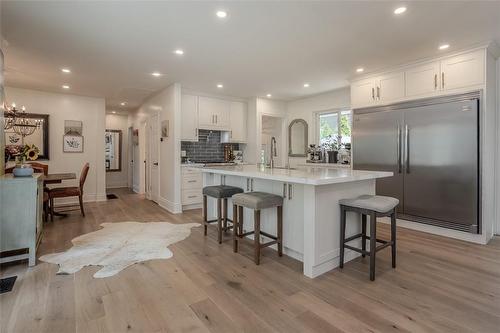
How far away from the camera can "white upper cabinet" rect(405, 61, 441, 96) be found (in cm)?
360

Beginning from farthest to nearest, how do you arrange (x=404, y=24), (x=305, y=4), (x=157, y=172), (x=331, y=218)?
(x=157, y=172) → (x=404, y=24) → (x=331, y=218) → (x=305, y=4)

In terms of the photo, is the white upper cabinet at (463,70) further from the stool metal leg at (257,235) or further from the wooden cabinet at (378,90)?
A: the stool metal leg at (257,235)

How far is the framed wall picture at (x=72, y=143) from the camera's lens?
19.5ft

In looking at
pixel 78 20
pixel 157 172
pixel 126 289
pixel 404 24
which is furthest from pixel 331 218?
pixel 157 172

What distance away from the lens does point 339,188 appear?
A: 258 cm

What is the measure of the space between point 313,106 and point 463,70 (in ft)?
9.94

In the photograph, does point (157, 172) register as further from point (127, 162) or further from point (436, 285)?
point (436, 285)

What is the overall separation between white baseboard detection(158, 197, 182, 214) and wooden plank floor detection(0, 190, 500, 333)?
2.16 m

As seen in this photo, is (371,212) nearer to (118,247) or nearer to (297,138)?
(118,247)

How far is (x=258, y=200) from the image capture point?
262 cm

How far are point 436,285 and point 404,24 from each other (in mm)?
2568

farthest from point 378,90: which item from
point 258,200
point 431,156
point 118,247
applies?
point 118,247

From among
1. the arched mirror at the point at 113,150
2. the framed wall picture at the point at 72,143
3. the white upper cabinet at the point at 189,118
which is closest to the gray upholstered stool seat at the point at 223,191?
the white upper cabinet at the point at 189,118

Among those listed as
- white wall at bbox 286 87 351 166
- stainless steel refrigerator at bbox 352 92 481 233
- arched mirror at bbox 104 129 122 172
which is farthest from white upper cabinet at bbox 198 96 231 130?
arched mirror at bbox 104 129 122 172
